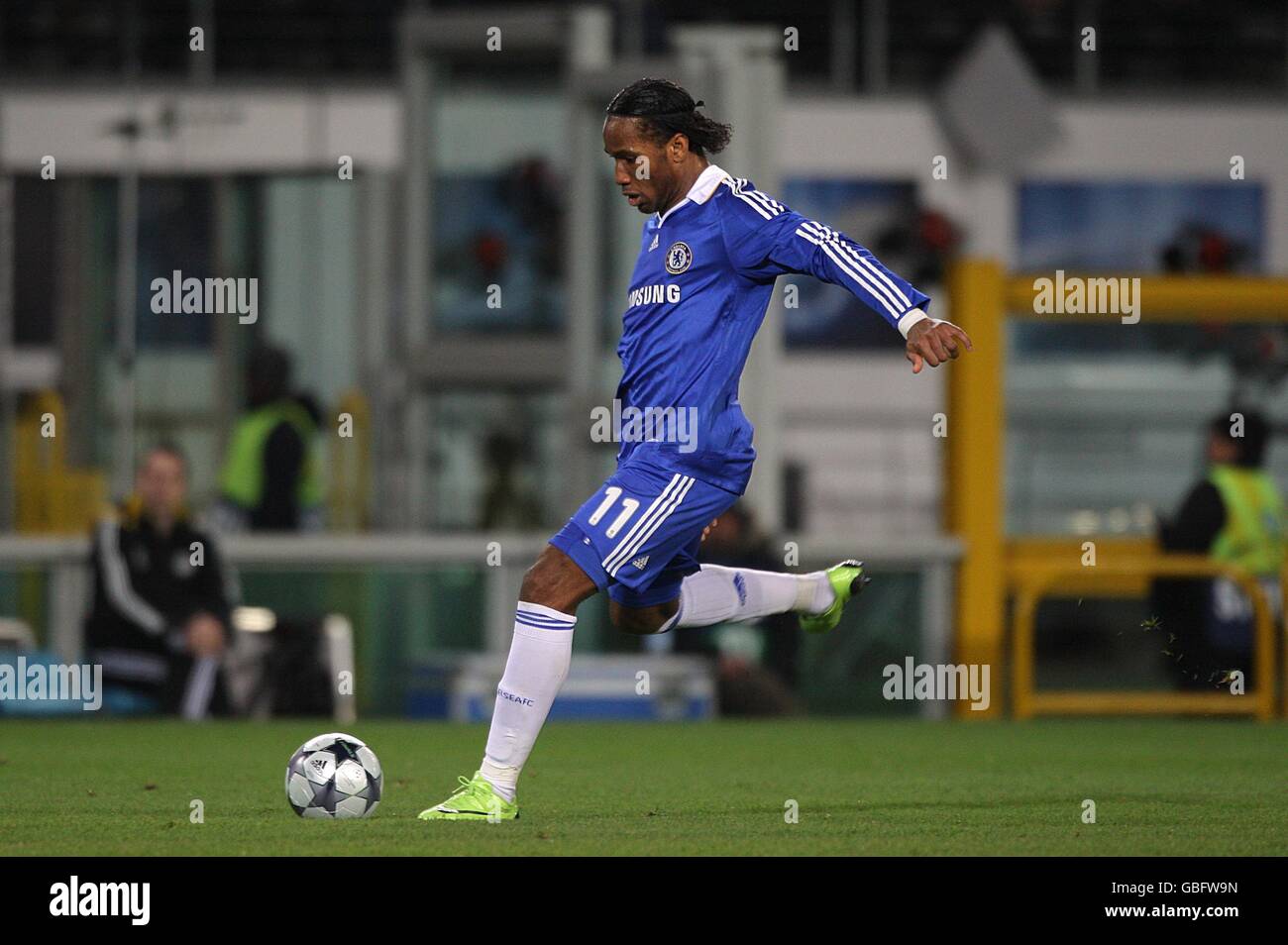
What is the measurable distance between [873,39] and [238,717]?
1409 centimetres

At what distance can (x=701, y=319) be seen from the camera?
6957 mm

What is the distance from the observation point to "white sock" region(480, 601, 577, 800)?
659cm

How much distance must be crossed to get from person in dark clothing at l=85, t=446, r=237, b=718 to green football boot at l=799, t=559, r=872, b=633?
5.08m

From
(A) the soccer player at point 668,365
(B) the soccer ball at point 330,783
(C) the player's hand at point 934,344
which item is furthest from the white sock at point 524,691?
(C) the player's hand at point 934,344

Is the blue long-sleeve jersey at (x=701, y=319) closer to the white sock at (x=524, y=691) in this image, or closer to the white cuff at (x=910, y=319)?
Answer: the white cuff at (x=910, y=319)

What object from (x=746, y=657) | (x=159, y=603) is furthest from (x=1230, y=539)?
(x=159, y=603)

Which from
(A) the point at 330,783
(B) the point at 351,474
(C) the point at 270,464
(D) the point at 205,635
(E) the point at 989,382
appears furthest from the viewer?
(B) the point at 351,474

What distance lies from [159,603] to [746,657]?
3321 mm

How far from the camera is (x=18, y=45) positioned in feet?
80.1

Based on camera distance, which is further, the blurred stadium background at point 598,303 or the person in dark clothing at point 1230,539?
the blurred stadium background at point 598,303

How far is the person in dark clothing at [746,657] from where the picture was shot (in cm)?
1321

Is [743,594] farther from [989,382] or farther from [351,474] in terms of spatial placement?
[351,474]

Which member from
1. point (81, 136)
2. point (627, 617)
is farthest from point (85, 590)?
point (81, 136)
